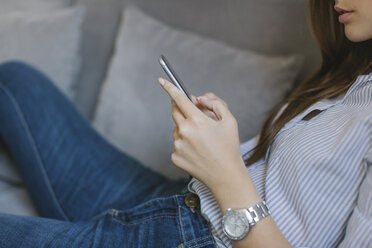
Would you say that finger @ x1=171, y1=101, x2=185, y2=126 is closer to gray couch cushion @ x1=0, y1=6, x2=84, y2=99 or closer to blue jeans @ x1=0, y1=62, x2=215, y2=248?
blue jeans @ x1=0, y1=62, x2=215, y2=248

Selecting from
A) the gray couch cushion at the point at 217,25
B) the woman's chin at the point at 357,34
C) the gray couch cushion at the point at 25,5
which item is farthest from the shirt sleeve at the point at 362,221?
the gray couch cushion at the point at 25,5

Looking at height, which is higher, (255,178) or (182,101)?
(182,101)

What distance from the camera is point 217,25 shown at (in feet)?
3.92

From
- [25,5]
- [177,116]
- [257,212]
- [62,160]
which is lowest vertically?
[62,160]

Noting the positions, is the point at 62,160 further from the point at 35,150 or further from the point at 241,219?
the point at 241,219

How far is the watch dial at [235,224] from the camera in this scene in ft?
1.89

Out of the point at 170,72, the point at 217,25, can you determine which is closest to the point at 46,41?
the point at 217,25

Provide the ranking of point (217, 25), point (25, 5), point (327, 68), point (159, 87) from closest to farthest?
point (327, 68) → point (159, 87) → point (217, 25) → point (25, 5)

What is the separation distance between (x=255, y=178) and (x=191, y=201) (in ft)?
0.45

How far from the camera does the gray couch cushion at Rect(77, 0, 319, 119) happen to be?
1.09 meters

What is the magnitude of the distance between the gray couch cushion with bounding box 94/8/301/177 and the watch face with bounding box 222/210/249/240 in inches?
17.5

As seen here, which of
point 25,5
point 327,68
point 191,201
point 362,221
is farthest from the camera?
point 25,5

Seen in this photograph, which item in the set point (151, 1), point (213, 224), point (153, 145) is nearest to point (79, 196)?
point (153, 145)

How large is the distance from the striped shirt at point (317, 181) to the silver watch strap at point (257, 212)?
0.06 meters
